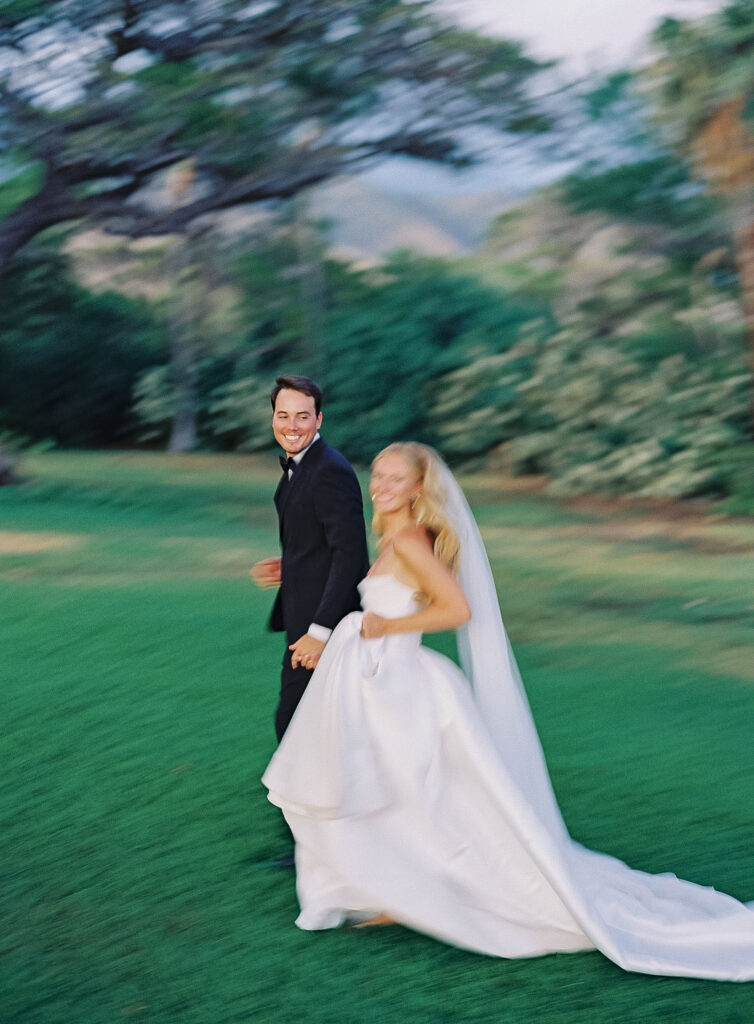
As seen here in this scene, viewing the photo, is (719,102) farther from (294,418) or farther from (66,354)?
(294,418)

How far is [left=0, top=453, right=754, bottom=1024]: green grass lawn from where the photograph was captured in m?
3.38

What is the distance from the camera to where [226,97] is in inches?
656

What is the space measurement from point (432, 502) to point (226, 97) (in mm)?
14355

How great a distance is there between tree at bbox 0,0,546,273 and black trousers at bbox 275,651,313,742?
462 inches

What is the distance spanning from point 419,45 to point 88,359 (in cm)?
660

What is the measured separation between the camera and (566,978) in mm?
3369

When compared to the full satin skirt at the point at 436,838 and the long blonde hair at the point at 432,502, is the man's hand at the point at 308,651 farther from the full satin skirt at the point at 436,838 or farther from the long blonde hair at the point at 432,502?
the long blonde hair at the point at 432,502

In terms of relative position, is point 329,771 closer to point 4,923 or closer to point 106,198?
point 4,923

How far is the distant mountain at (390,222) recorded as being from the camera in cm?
1844

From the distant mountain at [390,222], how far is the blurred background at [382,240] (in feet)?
0.16

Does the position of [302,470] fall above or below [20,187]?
above

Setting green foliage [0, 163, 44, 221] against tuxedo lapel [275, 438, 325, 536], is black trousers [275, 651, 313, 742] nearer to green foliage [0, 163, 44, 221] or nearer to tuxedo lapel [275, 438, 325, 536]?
tuxedo lapel [275, 438, 325, 536]

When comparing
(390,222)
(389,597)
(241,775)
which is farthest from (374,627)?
(390,222)

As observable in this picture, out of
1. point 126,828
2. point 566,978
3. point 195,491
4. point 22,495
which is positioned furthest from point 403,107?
point 566,978
